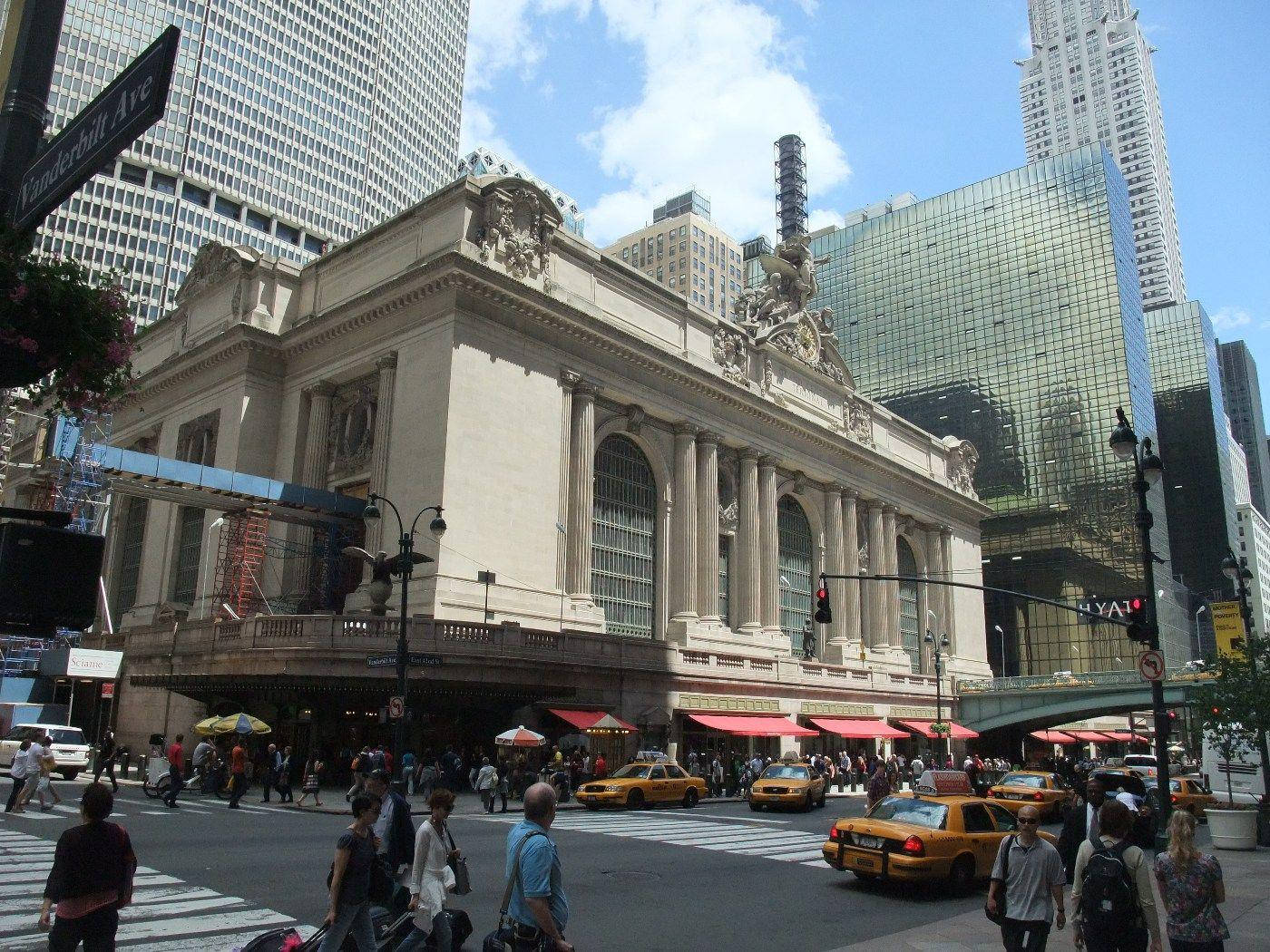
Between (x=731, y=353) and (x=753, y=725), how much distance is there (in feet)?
70.1

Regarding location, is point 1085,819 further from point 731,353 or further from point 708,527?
point 731,353

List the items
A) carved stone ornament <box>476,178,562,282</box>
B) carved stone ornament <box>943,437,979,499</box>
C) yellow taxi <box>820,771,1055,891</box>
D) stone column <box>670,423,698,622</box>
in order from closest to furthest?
yellow taxi <box>820,771,1055,891</box> < carved stone ornament <box>476,178,562,282</box> < stone column <box>670,423,698,622</box> < carved stone ornament <box>943,437,979,499</box>

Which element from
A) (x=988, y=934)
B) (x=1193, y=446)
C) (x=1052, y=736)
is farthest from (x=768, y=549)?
(x=1193, y=446)

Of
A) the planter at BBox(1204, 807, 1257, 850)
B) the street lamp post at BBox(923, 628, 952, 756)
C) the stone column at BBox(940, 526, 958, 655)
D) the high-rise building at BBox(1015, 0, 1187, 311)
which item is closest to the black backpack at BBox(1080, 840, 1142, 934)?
the planter at BBox(1204, 807, 1257, 850)

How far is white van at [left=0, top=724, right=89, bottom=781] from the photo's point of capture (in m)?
33.2

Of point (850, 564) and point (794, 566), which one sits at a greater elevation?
point (850, 564)

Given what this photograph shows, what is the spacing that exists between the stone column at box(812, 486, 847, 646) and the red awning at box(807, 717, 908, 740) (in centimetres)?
760

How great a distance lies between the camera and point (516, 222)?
43.9 m

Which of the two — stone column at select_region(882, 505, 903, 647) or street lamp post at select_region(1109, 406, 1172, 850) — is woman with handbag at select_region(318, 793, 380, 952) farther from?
stone column at select_region(882, 505, 903, 647)

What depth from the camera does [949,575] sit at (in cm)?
7400

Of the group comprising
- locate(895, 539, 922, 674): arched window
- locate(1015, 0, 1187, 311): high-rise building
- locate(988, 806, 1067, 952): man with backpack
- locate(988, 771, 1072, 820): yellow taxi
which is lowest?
locate(988, 771, 1072, 820): yellow taxi

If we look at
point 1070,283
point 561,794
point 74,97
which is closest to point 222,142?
point 74,97

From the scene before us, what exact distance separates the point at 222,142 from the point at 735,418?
7933cm

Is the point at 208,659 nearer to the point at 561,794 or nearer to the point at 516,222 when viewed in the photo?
the point at 561,794
